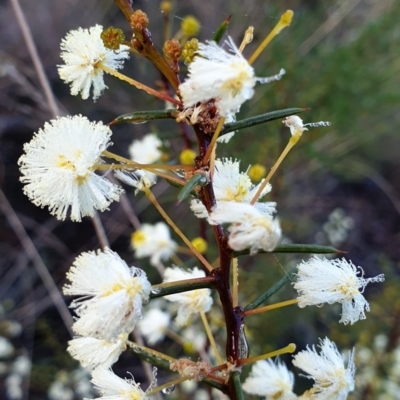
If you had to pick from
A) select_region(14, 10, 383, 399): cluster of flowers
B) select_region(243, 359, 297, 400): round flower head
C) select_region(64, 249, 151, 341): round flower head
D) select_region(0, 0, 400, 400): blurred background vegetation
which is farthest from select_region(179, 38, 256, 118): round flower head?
select_region(0, 0, 400, 400): blurred background vegetation

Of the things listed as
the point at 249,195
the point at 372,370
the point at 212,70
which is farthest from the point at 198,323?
the point at 212,70

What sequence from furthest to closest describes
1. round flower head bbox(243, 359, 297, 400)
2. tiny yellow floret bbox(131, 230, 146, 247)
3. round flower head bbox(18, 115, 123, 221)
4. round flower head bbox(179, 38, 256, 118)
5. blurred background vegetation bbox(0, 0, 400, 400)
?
1. blurred background vegetation bbox(0, 0, 400, 400)
2. tiny yellow floret bbox(131, 230, 146, 247)
3. round flower head bbox(243, 359, 297, 400)
4. round flower head bbox(18, 115, 123, 221)
5. round flower head bbox(179, 38, 256, 118)

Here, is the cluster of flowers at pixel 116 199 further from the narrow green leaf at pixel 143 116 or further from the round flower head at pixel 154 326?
the round flower head at pixel 154 326

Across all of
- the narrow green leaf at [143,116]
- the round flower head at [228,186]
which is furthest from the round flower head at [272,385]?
the narrow green leaf at [143,116]

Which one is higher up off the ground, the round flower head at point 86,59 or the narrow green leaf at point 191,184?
the round flower head at point 86,59

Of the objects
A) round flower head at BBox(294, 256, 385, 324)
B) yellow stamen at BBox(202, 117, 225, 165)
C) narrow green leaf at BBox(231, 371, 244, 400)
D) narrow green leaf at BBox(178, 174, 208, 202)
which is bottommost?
narrow green leaf at BBox(231, 371, 244, 400)

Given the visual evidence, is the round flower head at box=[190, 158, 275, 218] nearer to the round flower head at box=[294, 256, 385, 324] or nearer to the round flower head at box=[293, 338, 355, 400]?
the round flower head at box=[294, 256, 385, 324]
